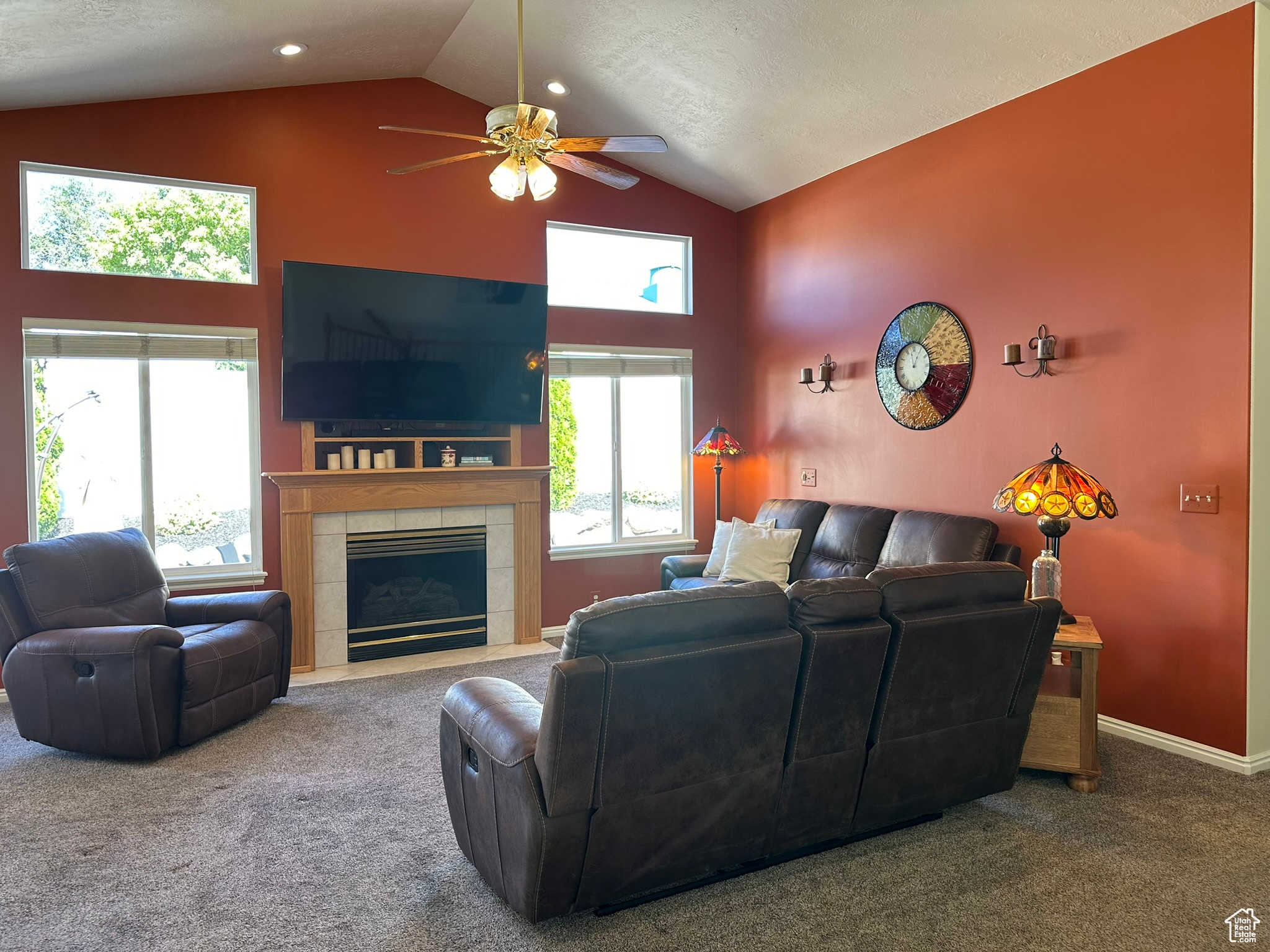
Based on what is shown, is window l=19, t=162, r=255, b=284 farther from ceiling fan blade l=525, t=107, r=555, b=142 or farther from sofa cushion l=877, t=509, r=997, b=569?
sofa cushion l=877, t=509, r=997, b=569

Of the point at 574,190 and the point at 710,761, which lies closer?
the point at 710,761

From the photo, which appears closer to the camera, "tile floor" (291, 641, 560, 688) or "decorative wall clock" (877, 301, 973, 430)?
"decorative wall clock" (877, 301, 973, 430)

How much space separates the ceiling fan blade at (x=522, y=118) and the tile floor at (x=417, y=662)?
3.43m

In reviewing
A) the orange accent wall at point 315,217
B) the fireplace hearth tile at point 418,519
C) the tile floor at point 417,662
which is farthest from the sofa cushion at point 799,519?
the fireplace hearth tile at point 418,519

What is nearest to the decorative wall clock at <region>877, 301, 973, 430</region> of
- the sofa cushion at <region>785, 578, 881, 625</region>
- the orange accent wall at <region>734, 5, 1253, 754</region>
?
the orange accent wall at <region>734, 5, 1253, 754</region>

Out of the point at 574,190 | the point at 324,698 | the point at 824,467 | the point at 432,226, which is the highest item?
the point at 574,190

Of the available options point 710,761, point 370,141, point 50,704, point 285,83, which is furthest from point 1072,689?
point 285,83

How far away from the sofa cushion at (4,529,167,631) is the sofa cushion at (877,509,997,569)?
3.89m

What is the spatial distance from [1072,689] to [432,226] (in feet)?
15.3

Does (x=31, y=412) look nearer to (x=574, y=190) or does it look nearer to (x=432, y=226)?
(x=432, y=226)

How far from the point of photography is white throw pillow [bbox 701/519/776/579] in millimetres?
5520

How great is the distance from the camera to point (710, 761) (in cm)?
231

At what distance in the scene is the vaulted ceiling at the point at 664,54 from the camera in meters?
3.71

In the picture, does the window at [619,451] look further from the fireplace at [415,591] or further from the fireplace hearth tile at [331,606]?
the fireplace hearth tile at [331,606]
